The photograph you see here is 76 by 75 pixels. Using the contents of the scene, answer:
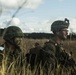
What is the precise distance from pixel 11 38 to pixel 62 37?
1.00m

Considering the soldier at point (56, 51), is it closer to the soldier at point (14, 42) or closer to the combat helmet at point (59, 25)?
the combat helmet at point (59, 25)

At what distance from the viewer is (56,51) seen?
589 cm

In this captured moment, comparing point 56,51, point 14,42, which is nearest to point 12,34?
point 14,42

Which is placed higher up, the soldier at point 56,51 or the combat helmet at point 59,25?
the combat helmet at point 59,25

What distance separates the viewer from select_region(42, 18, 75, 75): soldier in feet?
18.4

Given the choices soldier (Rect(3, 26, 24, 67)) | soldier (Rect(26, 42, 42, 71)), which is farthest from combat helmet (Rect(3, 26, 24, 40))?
soldier (Rect(26, 42, 42, 71))

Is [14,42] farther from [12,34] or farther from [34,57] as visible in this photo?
[34,57]

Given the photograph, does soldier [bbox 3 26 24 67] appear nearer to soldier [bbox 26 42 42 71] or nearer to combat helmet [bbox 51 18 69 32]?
soldier [bbox 26 42 42 71]

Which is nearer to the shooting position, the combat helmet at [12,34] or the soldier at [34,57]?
the soldier at [34,57]

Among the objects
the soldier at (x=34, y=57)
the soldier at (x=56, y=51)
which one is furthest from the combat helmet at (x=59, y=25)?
the soldier at (x=34, y=57)

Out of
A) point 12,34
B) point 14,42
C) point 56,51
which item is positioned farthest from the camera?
point 12,34

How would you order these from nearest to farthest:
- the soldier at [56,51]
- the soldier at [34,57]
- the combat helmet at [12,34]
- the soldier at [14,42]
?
1. the soldier at [56,51]
2. the soldier at [34,57]
3. the soldier at [14,42]
4. the combat helmet at [12,34]

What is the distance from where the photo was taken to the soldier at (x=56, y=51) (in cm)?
562

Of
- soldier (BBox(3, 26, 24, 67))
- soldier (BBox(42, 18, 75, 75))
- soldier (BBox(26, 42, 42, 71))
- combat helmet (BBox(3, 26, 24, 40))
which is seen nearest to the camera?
soldier (BBox(42, 18, 75, 75))
